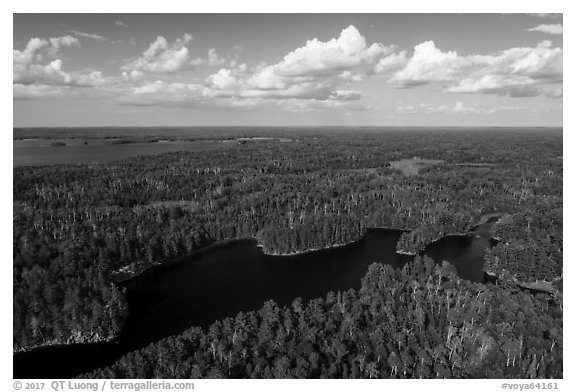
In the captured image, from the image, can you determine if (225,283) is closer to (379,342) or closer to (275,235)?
(275,235)

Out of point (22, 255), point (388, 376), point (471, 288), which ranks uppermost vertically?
point (22, 255)

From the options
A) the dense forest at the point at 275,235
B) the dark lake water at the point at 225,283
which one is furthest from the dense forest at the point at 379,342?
the dark lake water at the point at 225,283

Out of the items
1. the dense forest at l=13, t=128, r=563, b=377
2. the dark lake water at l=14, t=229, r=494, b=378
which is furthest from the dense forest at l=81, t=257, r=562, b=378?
the dark lake water at l=14, t=229, r=494, b=378

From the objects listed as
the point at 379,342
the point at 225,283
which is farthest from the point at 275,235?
the point at 379,342

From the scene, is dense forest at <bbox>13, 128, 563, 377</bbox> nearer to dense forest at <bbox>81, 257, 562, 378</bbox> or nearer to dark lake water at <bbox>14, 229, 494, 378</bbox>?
dense forest at <bbox>81, 257, 562, 378</bbox>

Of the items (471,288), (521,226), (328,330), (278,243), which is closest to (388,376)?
(328,330)

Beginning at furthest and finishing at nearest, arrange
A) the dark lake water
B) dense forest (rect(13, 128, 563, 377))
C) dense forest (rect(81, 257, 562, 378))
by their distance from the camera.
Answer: the dark lake water < dense forest (rect(13, 128, 563, 377)) < dense forest (rect(81, 257, 562, 378))

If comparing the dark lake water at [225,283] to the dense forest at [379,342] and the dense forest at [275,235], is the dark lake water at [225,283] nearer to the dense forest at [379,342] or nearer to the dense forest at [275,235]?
the dense forest at [275,235]

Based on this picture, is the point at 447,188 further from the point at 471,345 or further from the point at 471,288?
the point at 471,345
